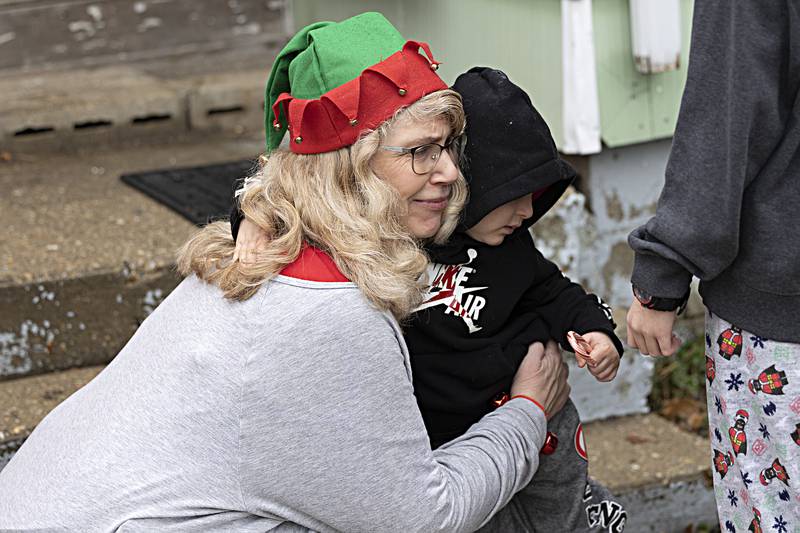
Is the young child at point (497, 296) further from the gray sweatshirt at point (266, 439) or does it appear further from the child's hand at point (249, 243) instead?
the gray sweatshirt at point (266, 439)

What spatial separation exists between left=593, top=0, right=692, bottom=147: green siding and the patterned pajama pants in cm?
154

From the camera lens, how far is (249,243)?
6.54 ft

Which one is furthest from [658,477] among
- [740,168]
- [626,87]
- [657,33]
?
[740,168]

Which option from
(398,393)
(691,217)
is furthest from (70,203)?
(691,217)

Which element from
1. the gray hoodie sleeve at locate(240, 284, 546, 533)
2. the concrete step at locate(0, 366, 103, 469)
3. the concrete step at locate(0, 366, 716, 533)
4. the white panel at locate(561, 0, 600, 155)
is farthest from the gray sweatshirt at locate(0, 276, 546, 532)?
the white panel at locate(561, 0, 600, 155)

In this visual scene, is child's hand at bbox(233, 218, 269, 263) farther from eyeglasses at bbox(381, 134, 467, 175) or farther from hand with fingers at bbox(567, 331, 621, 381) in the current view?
hand with fingers at bbox(567, 331, 621, 381)

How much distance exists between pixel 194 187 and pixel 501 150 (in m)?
2.13

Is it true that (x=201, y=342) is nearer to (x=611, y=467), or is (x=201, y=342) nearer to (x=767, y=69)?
(x=767, y=69)

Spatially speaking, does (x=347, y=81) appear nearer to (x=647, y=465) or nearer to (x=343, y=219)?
(x=343, y=219)

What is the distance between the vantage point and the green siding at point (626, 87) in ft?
11.1

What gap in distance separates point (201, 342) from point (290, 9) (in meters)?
3.94

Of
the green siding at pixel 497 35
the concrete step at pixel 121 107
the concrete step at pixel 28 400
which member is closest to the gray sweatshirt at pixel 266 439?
the concrete step at pixel 28 400

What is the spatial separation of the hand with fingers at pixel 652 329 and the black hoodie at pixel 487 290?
0.17 m

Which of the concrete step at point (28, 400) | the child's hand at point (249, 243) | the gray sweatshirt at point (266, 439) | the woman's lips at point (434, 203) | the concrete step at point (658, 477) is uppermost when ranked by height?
the child's hand at point (249, 243)
